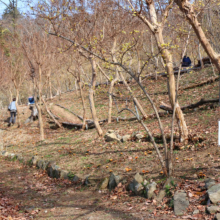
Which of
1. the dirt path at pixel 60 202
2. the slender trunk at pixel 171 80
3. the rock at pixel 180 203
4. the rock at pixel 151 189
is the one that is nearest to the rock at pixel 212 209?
the rock at pixel 180 203

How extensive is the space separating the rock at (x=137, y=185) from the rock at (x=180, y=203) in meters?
0.95

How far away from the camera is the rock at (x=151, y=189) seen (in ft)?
16.7

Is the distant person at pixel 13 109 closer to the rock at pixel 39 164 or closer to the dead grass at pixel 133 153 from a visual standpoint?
the dead grass at pixel 133 153

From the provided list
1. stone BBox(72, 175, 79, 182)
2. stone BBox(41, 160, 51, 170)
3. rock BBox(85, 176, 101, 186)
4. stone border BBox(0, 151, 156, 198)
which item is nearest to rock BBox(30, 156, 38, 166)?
stone border BBox(0, 151, 156, 198)

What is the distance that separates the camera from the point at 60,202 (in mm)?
6051

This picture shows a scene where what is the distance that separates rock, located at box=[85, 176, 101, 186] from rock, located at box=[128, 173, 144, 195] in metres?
1.25

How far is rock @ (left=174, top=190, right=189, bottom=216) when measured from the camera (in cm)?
429

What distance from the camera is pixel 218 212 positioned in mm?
3914

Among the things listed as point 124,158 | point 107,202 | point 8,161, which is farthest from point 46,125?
point 107,202

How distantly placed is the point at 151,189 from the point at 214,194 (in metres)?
1.35

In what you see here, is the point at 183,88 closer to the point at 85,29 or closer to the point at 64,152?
the point at 85,29

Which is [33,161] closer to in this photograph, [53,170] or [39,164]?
[39,164]

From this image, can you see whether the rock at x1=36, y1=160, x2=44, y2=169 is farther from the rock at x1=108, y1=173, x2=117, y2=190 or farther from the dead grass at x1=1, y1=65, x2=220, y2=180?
the rock at x1=108, y1=173, x2=117, y2=190

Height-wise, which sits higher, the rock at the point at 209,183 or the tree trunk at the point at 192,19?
the tree trunk at the point at 192,19
